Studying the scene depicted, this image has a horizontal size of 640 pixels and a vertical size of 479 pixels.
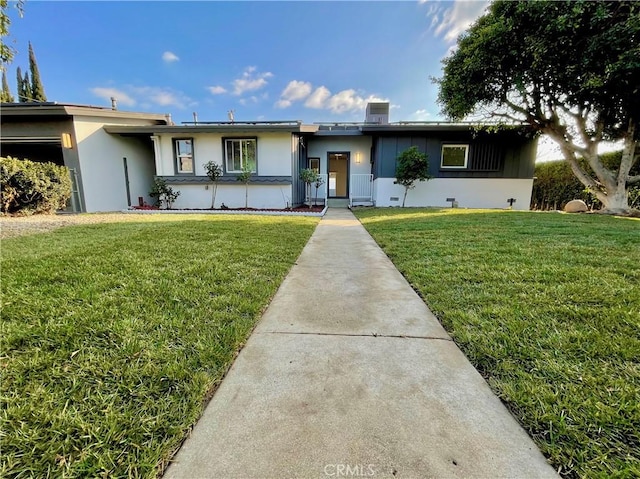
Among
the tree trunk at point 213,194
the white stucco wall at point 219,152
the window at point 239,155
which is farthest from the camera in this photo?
the tree trunk at point 213,194

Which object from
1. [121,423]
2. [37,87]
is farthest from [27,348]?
[37,87]

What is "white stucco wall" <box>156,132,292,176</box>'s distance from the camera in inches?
418

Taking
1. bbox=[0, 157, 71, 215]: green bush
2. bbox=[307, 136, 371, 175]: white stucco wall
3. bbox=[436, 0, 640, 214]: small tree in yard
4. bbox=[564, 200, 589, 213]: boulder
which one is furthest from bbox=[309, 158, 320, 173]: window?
bbox=[564, 200, 589, 213]: boulder

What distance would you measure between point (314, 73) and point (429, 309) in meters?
16.2

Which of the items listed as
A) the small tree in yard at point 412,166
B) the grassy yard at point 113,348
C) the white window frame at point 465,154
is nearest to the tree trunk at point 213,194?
the small tree in yard at point 412,166

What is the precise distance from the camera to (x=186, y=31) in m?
10.6

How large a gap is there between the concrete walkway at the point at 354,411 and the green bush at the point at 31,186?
913 cm

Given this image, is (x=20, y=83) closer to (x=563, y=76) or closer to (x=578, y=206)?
(x=563, y=76)

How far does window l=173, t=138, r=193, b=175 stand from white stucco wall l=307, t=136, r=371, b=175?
17.5ft

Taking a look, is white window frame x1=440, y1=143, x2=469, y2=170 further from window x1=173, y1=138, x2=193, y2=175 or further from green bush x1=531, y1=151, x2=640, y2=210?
window x1=173, y1=138, x2=193, y2=175

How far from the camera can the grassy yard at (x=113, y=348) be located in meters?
1.04

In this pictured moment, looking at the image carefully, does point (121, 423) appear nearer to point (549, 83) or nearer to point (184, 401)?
point (184, 401)

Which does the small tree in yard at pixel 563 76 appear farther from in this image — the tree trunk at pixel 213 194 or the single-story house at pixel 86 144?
the single-story house at pixel 86 144

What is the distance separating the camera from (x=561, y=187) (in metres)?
12.0
